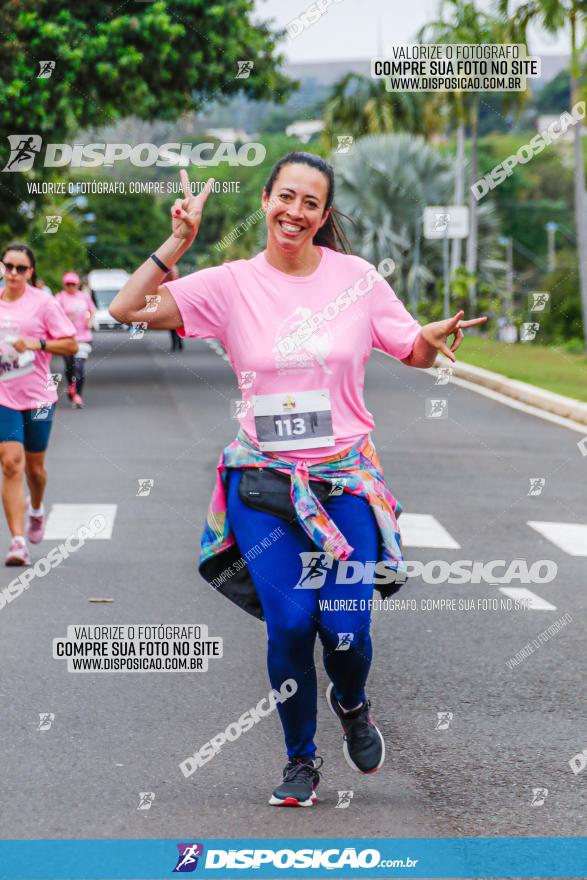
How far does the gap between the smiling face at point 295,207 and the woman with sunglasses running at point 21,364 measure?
4.75m

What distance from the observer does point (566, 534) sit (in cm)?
1114

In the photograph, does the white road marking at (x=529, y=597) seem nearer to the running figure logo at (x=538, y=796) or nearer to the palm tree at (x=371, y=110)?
the running figure logo at (x=538, y=796)

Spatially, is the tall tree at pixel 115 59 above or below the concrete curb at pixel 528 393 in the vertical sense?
above

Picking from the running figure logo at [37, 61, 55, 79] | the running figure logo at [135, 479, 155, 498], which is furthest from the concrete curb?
the running figure logo at [37, 61, 55, 79]

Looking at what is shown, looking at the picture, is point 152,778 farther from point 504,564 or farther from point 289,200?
point 504,564

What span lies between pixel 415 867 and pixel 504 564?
5471 millimetres

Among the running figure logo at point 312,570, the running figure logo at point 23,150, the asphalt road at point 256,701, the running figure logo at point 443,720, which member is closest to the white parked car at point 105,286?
the running figure logo at point 23,150

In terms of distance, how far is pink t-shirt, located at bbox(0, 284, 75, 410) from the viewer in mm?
9703

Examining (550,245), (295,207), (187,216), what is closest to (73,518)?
(295,207)

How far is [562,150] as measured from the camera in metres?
135

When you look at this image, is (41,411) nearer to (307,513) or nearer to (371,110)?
(307,513)

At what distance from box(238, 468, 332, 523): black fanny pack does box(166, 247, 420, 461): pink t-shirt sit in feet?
0.25

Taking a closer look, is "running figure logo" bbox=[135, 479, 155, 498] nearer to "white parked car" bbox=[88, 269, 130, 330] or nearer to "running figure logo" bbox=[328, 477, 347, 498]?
"running figure logo" bbox=[328, 477, 347, 498]

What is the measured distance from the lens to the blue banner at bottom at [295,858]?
448 centimetres
